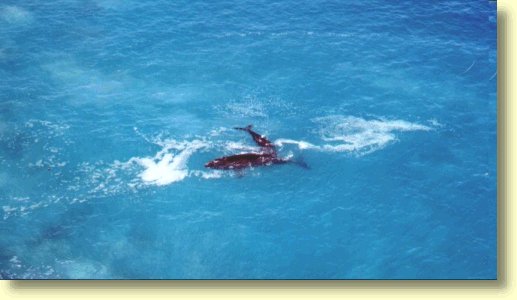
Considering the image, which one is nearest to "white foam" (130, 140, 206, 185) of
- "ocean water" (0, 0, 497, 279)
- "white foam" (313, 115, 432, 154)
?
"ocean water" (0, 0, 497, 279)

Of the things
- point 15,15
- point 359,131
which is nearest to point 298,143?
point 359,131

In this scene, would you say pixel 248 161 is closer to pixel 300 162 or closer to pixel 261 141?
pixel 261 141

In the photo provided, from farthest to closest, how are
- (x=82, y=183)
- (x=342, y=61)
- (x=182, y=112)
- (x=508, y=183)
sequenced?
(x=342, y=61), (x=182, y=112), (x=82, y=183), (x=508, y=183)

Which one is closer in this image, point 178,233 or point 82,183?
point 178,233

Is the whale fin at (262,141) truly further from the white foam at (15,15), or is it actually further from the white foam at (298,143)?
the white foam at (15,15)

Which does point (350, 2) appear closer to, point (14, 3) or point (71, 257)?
point (14, 3)

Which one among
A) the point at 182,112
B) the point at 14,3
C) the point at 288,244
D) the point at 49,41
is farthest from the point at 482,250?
the point at 14,3

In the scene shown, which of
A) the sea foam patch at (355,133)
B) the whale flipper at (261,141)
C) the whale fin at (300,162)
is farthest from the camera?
the sea foam patch at (355,133)

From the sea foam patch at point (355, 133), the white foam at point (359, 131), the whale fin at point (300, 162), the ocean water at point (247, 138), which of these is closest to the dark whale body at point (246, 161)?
the whale fin at point (300, 162)

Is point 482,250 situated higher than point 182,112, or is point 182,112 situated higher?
point 182,112
